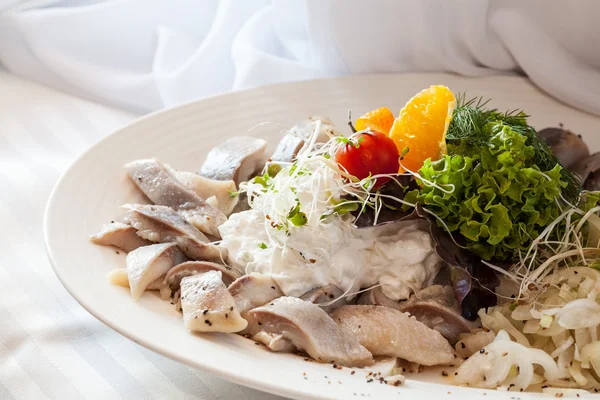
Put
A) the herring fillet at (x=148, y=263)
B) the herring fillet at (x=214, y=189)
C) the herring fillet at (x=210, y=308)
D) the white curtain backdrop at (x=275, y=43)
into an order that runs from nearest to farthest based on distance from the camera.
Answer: the herring fillet at (x=210, y=308), the herring fillet at (x=148, y=263), the herring fillet at (x=214, y=189), the white curtain backdrop at (x=275, y=43)

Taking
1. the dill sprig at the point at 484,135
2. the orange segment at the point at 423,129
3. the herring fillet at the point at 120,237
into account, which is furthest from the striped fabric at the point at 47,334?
the dill sprig at the point at 484,135

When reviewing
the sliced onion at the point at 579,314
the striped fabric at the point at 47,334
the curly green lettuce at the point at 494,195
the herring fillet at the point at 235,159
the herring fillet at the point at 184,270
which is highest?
the curly green lettuce at the point at 494,195

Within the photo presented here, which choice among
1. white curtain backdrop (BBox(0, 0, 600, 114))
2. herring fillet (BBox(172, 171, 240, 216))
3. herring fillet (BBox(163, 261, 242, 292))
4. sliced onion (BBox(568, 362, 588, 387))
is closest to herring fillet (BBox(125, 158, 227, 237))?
herring fillet (BBox(172, 171, 240, 216))

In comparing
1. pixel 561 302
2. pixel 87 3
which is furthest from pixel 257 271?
pixel 87 3

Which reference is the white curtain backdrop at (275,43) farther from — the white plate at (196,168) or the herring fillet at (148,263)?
the herring fillet at (148,263)

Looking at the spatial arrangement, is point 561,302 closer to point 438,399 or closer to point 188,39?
point 438,399

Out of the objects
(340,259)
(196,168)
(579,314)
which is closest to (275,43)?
(196,168)
